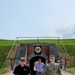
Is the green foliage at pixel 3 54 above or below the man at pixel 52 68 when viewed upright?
above

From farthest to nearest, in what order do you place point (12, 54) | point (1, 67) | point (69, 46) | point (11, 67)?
point (69, 46), point (12, 54), point (1, 67), point (11, 67)

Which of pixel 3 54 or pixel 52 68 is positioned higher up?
pixel 3 54

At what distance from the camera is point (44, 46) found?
33.8 m

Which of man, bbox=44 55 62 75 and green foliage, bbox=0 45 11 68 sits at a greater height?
green foliage, bbox=0 45 11 68

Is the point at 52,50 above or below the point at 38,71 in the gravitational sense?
above

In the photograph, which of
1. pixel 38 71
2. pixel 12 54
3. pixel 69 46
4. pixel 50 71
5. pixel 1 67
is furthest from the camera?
pixel 69 46

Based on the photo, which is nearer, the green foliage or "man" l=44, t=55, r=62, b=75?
"man" l=44, t=55, r=62, b=75

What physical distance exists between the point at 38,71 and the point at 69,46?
888 inches

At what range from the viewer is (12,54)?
3478 cm

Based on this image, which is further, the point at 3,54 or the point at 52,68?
the point at 3,54

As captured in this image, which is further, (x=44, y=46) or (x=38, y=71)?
(x=44, y=46)

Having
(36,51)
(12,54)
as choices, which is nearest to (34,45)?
(36,51)

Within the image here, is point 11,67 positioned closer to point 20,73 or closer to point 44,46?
point 44,46

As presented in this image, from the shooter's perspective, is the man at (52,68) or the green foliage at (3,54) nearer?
the man at (52,68)
